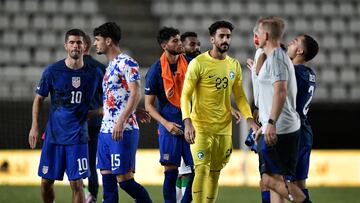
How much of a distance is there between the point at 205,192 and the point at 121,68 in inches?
59.6

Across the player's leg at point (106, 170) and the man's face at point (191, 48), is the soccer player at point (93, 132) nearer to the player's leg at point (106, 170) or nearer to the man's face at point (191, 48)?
the man's face at point (191, 48)

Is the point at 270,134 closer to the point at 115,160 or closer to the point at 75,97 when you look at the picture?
the point at 115,160

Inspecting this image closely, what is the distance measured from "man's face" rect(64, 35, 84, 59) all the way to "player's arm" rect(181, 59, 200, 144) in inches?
46.1

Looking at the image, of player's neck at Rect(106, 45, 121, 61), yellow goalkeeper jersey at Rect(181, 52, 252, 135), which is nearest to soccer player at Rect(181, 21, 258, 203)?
yellow goalkeeper jersey at Rect(181, 52, 252, 135)

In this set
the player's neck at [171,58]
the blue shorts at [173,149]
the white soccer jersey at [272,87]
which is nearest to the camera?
the white soccer jersey at [272,87]

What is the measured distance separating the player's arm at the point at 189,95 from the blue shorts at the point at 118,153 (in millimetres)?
582

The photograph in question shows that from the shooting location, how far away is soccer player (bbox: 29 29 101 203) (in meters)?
9.23

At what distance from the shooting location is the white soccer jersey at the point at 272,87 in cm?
789

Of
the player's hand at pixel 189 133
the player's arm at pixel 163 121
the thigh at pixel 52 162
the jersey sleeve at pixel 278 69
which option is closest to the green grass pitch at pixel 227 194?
the thigh at pixel 52 162

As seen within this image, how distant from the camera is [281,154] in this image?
8.04m

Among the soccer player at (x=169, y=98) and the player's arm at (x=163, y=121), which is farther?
the soccer player at (x=169, y=98)

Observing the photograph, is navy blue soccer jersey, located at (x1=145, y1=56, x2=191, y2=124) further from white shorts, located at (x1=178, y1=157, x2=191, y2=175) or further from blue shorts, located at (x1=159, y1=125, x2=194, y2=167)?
white shorts, located at (x1=178, y1=157, x2=191, y2=175)

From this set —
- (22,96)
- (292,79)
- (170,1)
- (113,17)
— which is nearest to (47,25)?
(113,17)

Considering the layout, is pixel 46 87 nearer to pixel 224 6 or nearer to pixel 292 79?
pixel 292 79
